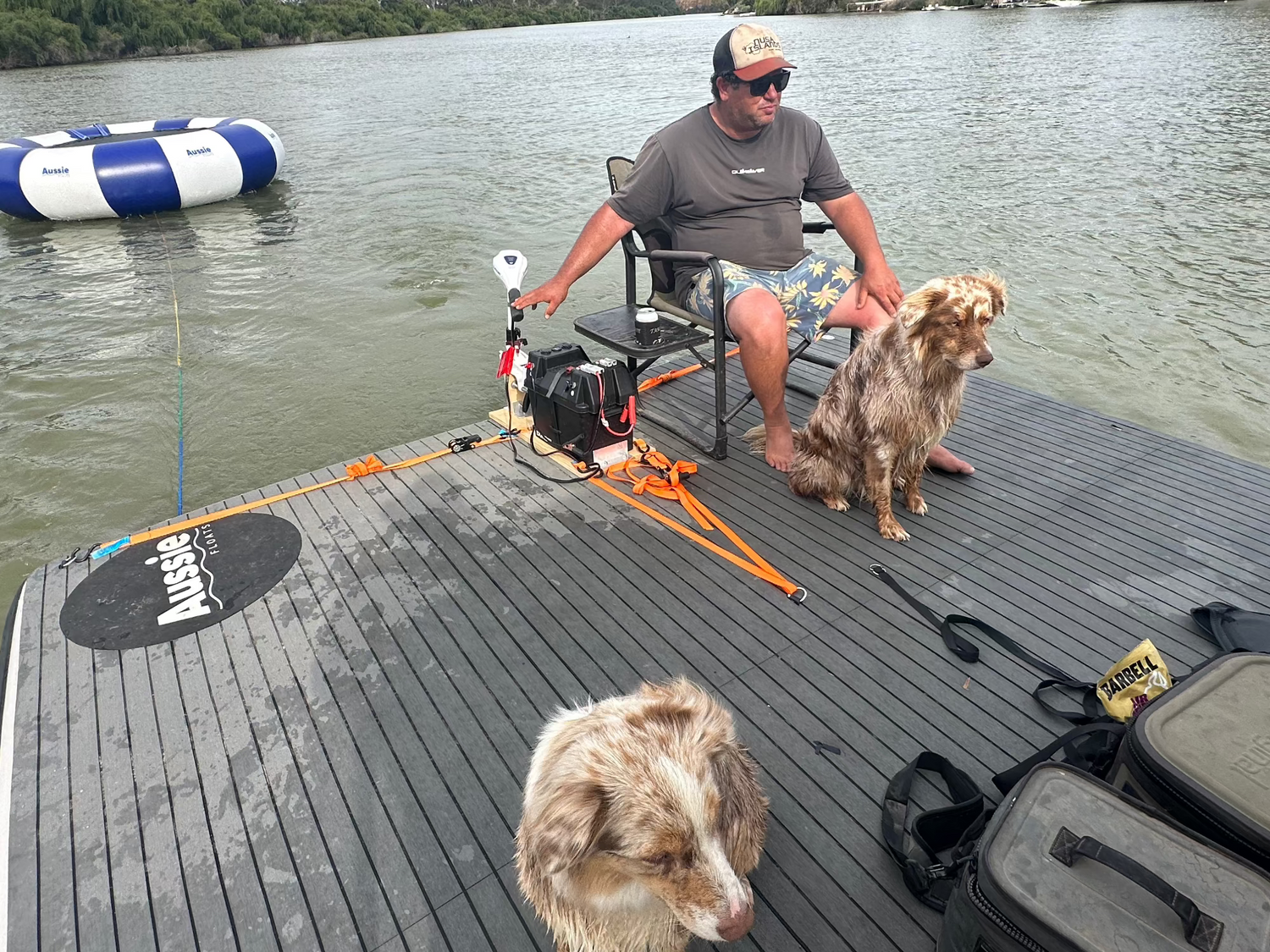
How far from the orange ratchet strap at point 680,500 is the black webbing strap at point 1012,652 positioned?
1.40 feet

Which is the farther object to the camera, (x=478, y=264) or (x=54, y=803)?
(x=478, y=264)

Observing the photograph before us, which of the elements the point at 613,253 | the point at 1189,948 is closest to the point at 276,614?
the point at 1189,948

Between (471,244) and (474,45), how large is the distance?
49568 mm

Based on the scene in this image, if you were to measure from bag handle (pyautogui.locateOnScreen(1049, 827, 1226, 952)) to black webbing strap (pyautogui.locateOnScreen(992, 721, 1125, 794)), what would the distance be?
23.3 inches

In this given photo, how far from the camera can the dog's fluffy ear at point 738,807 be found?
5.22 ft

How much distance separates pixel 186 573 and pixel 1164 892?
3.34 m

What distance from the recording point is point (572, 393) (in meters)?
3.43

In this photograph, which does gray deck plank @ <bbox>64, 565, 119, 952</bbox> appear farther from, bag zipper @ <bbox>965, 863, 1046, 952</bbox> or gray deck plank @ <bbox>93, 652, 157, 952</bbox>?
bag zipper @ <bbox>965, 863, 1046, 952</bbox>

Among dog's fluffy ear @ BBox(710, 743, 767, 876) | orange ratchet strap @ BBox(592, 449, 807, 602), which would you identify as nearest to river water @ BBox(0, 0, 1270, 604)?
orange ratchet strap @ BBox(592, 449, 807, 602)

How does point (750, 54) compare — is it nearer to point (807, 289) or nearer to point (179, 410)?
point (807, 289)

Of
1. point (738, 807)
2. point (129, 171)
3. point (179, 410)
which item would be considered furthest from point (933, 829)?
point (129, 171)

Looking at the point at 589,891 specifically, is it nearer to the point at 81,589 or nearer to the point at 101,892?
the point at 101,892

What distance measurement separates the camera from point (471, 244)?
1013cm

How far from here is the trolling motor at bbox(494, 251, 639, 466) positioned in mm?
3428
